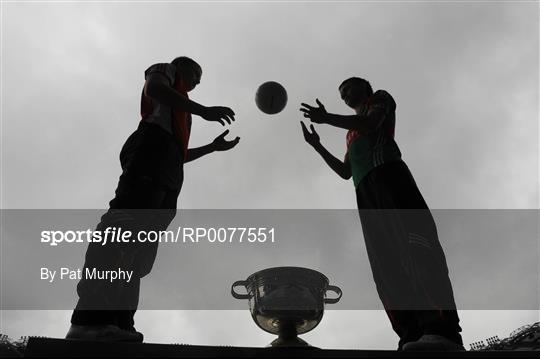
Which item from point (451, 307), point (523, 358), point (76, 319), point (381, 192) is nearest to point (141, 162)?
point (76, 319)

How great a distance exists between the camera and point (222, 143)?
18.5ft

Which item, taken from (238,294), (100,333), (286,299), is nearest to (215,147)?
(238,294)

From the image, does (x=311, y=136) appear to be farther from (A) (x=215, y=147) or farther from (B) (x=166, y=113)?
(B) (x=166, y=113)

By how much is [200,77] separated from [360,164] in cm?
215

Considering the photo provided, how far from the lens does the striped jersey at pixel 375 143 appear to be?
15.5ft

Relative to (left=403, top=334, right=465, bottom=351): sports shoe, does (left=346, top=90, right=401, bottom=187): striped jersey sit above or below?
above

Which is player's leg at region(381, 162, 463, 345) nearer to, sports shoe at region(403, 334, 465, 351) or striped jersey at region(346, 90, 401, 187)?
sports shoe at region(403, 334, 465, 351)

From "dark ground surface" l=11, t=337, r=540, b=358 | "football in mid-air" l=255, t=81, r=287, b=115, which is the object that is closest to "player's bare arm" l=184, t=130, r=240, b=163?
"football in mid-air" l=255, t=81, r=287, b=115

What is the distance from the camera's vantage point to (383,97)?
5000 millimetres

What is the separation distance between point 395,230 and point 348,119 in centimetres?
129

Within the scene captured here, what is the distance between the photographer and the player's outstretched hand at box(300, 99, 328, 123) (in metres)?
4.77

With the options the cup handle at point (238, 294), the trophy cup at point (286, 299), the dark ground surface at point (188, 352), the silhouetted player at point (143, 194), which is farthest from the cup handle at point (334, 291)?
the silhouetted player at point (143, 194)

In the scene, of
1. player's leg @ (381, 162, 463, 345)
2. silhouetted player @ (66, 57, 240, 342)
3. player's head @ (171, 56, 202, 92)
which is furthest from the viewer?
player's head @ (171, 56, 202, 92)

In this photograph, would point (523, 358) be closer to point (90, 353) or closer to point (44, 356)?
point (90, 353)
